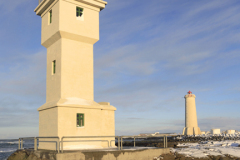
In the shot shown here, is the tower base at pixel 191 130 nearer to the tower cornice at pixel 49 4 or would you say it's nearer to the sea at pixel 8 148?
the sea at pixel 8 148

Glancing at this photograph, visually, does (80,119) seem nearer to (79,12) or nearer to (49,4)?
(79,12)

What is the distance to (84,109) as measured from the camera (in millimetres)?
16953

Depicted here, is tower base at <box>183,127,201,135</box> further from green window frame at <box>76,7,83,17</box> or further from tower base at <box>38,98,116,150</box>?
green window frame at <box>76,7,83,17</box>

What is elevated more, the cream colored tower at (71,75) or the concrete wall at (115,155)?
the cream colored tower at (71,75)

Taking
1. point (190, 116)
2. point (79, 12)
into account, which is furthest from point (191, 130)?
point (79, 12)

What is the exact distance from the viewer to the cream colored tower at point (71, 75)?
1634 centimetres

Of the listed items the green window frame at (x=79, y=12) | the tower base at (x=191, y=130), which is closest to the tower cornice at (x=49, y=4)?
the green window frame at (x=79, y=12)

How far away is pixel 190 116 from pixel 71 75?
3795 cm

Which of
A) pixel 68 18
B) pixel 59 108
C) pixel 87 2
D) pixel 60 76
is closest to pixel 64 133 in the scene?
pixel 59 108

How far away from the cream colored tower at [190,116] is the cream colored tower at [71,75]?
35.1m

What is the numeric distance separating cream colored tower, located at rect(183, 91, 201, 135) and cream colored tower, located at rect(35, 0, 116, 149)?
3505cm

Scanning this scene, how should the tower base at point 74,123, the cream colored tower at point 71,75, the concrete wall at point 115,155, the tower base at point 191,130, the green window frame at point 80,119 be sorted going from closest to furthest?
the concrete wall at point 115,155 < the tower base at point 74,123 < the cream colored tower at point 71,75 < the green window frame at point 80,119 < the tower base at point 191,130

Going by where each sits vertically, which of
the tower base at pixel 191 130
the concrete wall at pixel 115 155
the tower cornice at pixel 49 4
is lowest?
the tower base at pixel 191 130

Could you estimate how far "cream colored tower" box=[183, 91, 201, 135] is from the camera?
5041 centimetres
